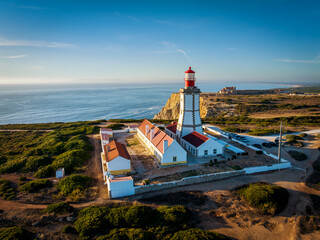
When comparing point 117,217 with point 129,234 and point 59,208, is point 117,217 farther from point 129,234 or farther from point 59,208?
point 59,208

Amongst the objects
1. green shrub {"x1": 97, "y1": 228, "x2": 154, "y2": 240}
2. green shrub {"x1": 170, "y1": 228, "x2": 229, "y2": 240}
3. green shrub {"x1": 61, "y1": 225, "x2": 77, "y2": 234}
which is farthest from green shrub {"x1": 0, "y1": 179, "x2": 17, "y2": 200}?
green shrub {"x1": 170, "y1": 228, "x2": 229, "y2": 240}

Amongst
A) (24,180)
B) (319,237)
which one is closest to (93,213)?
(24,180)

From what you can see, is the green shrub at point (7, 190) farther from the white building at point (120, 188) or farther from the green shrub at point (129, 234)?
the green shrub at point (129, 234)

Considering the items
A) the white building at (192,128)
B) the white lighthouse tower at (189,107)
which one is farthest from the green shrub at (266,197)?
the white lighthouse tower at (189,107)

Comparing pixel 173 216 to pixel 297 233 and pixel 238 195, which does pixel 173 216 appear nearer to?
pixel 238 195

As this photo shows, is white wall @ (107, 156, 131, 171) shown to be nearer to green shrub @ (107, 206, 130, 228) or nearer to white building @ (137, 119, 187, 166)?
white building @ (137, 119, 187, 166)
